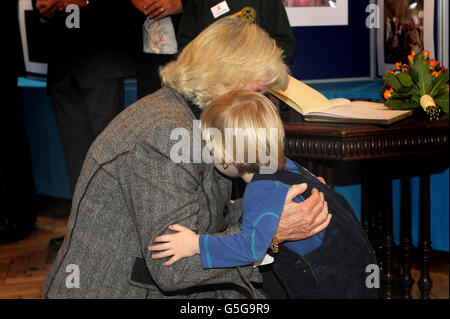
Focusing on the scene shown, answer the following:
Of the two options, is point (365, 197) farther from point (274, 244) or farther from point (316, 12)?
point (274, 244)

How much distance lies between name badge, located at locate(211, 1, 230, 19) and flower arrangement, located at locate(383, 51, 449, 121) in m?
0.77

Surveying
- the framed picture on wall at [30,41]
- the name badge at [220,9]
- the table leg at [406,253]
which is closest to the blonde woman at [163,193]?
the name badge at [220,9]

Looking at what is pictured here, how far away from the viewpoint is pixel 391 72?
275 cm

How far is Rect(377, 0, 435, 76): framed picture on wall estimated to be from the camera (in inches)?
122

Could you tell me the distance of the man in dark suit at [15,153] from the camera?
12.5 feet

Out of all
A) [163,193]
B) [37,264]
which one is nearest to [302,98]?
[163,193]

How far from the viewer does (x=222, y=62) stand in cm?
178

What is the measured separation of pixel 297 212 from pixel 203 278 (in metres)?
0.33

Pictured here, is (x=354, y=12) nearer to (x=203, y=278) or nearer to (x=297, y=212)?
(x=297, y=212)

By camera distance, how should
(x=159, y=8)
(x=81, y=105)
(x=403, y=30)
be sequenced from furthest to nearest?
(x=81, y=105) < (x=403, y=30) < (x=159, y=8)

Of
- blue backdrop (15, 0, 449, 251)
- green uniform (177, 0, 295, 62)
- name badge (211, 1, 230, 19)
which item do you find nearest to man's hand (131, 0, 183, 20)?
green uniform (177, 0, 295, 62)

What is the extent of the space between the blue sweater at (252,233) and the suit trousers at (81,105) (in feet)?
5.81

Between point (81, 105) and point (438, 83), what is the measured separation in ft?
6.09

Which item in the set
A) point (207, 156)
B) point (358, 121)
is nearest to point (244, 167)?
point (207, 156)
